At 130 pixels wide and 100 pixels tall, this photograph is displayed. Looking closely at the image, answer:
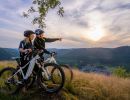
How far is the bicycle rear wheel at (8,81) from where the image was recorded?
39.1 feet

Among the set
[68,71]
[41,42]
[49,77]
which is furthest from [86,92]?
[41,42]

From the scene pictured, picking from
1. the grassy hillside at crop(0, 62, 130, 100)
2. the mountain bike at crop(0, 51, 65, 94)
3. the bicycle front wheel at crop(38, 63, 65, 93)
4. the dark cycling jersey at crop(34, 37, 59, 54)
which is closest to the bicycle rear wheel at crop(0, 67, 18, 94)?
the mountain bike at crop(0, 51, 65, 94)

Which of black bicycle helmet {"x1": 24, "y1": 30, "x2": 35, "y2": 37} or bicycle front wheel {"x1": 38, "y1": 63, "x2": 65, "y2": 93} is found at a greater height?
black bicycle helmet {"x1": 24, "y1": 30, "x2": 35, "y2": 37}

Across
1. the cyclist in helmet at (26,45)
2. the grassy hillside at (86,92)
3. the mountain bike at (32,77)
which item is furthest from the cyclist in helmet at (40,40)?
the grassy hillside at (86,92)

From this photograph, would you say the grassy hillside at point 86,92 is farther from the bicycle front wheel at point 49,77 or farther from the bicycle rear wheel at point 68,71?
the bicycle front wheel at point 49,77

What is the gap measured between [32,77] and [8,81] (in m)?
1.11

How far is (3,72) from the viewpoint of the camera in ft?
40.3

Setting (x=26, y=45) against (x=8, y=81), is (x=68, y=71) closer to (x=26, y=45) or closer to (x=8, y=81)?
(x=26, y=45)

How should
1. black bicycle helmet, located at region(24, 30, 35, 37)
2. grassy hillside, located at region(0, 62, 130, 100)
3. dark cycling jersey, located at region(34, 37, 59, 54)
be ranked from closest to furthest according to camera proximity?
grassy hillside, located at region(0, 62, 130, 100)
black bicycle helmet, located at region(24, 30, 35, 37)
dark cycling jersey, located at region(34, 37, 59, 54)

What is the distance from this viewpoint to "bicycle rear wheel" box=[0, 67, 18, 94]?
11930 mm

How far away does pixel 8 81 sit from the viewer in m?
12.0

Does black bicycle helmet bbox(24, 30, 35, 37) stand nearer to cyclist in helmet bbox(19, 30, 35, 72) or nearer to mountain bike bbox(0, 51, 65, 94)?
cyclist in helmet bbox(19, 30, 35, 72)

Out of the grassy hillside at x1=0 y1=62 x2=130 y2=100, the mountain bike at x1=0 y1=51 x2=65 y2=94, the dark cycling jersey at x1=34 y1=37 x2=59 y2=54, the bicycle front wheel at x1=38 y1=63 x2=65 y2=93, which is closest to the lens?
Result: the bicycle front wheel at x1=38 y1=63 x2=65 y2=93

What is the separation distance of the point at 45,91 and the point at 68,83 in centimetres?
230
